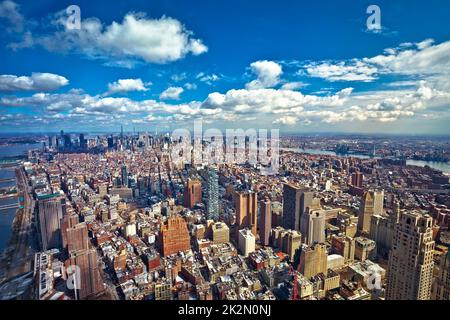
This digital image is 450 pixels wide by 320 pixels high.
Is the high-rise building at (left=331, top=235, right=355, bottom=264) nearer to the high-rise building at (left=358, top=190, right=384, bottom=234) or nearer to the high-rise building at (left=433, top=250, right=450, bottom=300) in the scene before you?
the high-rise building at (left=358, top=190, right=384, bottom=234)

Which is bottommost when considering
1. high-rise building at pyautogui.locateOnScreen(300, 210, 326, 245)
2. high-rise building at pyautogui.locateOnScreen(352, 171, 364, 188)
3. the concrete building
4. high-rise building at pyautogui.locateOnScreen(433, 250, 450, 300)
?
the concrete building

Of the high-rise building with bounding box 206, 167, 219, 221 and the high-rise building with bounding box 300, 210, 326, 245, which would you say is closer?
the high-rise building with bounding box 300, 210, 326, 245

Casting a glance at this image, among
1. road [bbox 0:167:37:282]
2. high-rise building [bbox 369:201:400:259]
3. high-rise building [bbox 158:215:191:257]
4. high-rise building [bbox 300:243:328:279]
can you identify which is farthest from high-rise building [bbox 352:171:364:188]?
road [bbox 0:167:37:282]

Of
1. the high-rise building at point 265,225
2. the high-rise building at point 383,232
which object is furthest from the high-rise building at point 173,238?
the high-rise building at point 383,232

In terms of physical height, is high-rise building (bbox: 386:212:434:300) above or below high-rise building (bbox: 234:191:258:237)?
above

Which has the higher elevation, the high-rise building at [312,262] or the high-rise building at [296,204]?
the high-rise building at [296,204]

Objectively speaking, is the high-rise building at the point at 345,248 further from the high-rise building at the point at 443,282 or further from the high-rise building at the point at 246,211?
the high-rise building at the point at 443,282

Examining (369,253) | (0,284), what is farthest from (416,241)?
(0,284)
